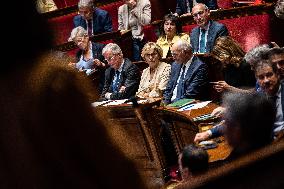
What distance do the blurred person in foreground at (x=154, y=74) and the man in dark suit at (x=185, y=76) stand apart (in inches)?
3.6

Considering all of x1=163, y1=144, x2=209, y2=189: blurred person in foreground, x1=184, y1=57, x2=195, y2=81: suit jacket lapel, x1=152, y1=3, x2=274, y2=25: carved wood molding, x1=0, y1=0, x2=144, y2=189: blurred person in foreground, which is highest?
x1=0, y1=0, x2=144, y2=189: blurred person in foreground

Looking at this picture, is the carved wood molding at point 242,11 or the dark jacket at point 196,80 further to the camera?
the carved wood molding at point 242,11

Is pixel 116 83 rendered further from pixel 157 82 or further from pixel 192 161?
pixel 192 161

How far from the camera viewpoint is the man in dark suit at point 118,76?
3.52 m

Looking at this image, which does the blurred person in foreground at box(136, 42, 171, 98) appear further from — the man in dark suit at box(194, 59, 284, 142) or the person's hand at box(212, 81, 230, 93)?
the man in dark suit at box(194, 59, 284, 142)

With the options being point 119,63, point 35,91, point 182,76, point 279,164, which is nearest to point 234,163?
point 279,164

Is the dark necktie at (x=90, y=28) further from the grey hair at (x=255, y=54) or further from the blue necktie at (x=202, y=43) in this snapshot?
the grey hair at (x=255, y=54)

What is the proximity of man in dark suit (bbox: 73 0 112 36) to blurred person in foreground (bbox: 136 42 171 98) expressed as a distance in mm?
1009

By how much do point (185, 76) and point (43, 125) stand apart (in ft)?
9.15

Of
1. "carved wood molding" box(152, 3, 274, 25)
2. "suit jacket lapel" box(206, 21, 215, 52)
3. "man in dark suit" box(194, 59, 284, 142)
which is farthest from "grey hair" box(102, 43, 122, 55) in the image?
"man in dark suit" box(194, 59, 284, 142)

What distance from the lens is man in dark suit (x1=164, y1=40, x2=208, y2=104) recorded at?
313 cm

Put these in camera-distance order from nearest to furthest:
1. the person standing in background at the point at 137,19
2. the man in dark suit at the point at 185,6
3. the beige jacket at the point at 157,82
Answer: the beige jacket at the point at 157,82 → the man in dark suit at the point at 185,6 → the person standing in background at the point at 137,19

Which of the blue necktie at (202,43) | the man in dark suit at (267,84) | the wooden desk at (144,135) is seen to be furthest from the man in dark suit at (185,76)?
the man in dark suit at (267,84)

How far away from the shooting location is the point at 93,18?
439 cm
